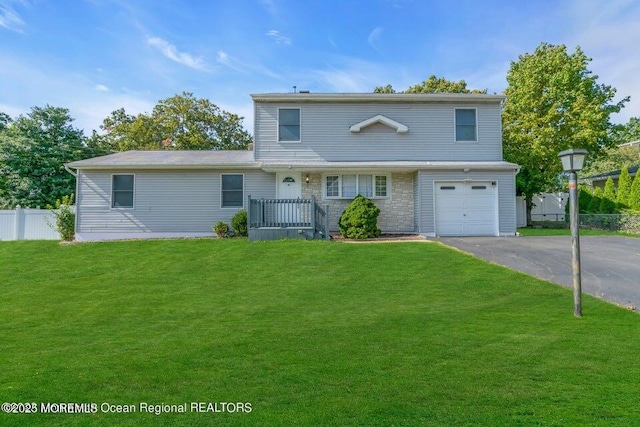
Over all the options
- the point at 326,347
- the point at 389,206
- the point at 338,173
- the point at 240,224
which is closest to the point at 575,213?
the point at 326,347

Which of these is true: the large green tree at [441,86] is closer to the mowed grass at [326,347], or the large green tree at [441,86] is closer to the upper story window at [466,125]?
the upper story window at [466,125]

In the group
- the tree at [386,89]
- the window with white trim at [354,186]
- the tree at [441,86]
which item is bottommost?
the window with white trim at [354,186]

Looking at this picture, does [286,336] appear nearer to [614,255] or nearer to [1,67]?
[614,255]

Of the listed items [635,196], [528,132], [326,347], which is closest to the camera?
[326,347]

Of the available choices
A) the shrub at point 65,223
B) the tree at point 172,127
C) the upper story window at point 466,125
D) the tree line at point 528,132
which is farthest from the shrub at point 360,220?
the tree at point 172,127

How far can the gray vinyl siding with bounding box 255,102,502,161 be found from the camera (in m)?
15.9

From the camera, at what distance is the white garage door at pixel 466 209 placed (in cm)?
1523

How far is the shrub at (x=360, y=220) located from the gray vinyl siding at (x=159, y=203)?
3.71 m

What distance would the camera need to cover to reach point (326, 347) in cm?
461

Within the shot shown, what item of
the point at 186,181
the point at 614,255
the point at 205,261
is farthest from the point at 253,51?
the point at 614,255

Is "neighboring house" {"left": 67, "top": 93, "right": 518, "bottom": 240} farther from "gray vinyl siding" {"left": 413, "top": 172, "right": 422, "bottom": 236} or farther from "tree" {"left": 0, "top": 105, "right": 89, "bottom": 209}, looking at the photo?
"tree" {"left": 0, "top": 105, "right": 89, "bottom": 209}

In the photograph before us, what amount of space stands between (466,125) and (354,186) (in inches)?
212

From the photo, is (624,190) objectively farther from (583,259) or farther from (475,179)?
(583,259)

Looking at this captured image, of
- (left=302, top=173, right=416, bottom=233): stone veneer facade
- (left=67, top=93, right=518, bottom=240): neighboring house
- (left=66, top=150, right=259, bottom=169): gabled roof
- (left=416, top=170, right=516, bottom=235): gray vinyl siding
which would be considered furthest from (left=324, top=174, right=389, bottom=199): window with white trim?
(left=66, top=150, right=259, bottom=169): gabled roof
